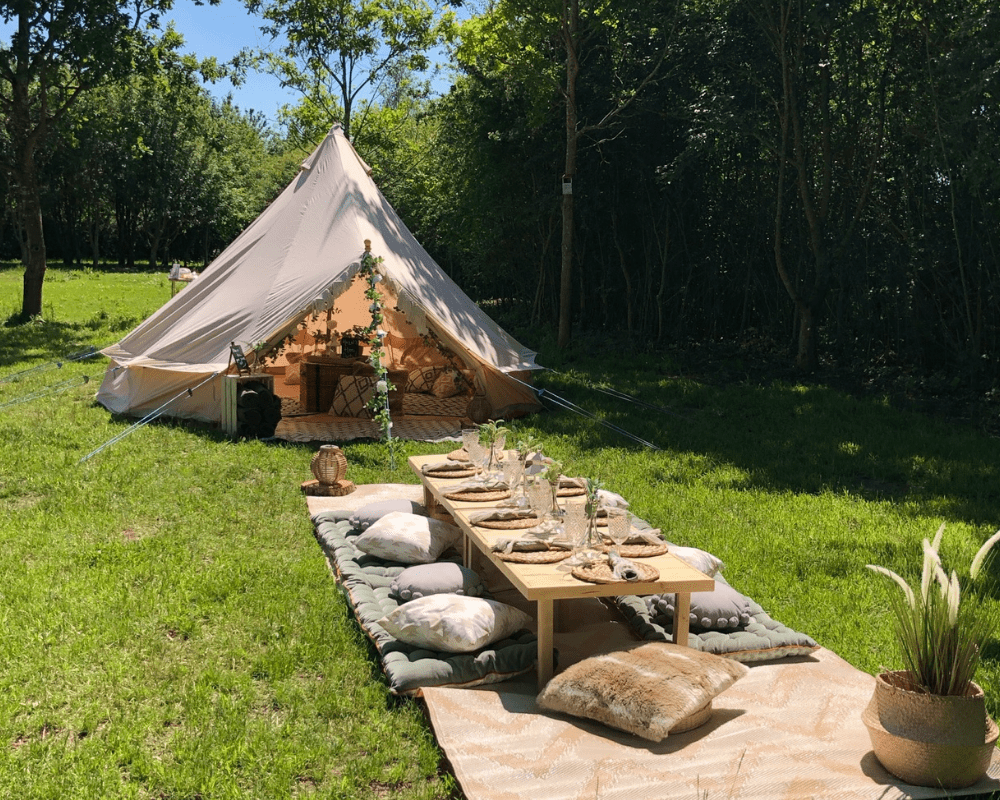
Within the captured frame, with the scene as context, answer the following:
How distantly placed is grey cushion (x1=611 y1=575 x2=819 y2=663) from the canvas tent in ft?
13.5

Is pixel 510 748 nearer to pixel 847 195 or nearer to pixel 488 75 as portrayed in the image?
pixel 847 195

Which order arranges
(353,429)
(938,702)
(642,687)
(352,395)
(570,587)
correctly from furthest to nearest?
(352,395), (353,429), (570,587), (642,687), (938,702)

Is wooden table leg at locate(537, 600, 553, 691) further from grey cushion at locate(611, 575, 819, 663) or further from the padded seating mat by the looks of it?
grey cushion at locate(611, 575, 819, 663)

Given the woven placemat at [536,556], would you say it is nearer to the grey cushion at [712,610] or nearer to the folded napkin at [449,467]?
the grey cushion at [712,610]

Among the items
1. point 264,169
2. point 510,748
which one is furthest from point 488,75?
point 264,169

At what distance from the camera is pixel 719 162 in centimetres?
1081

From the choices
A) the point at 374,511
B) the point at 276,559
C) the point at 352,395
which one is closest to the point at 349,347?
the point at 352,395

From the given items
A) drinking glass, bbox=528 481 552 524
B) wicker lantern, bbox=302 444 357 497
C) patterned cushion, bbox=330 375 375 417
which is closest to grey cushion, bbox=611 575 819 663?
drinking glass, bbox=528 481 552 524

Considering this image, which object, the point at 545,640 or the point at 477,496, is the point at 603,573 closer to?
the point at 545,640

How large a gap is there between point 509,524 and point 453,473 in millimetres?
859

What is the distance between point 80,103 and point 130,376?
11.1 meters

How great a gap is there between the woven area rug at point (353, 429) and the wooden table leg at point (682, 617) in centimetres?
372

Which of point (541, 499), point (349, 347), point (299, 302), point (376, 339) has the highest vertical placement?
point (299, 302)

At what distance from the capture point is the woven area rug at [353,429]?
6.89 m
